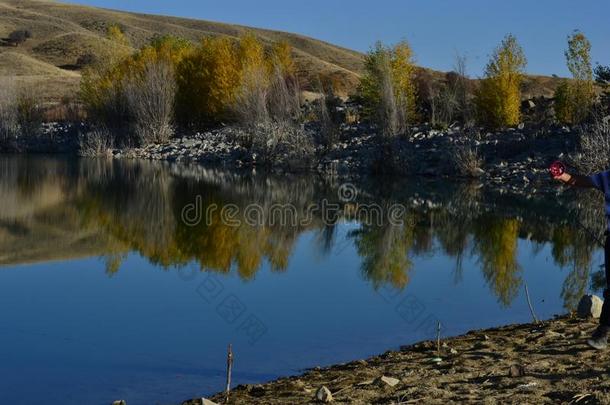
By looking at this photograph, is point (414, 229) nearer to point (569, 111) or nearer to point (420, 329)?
point (420, 329)

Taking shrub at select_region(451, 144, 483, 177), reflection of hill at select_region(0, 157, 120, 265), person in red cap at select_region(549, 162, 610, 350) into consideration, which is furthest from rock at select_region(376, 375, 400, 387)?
shrub at select_region(451, 144, 483, 177)

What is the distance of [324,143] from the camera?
39.8 meters

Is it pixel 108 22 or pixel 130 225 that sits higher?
pixel 108 22

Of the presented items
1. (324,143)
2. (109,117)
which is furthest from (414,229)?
(109,117)

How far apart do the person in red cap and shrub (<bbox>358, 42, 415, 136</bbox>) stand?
94.3 ft

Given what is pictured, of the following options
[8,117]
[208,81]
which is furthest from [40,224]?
[8,117]

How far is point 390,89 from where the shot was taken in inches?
1401

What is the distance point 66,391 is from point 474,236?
12317 millimetres

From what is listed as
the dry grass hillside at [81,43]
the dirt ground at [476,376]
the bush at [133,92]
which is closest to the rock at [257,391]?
the dirt ground at [476,376]

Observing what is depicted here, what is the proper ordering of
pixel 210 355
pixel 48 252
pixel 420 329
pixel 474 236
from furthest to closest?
pixel 474 236, pixel 48 252, pixel 420 329, pixel 210 355

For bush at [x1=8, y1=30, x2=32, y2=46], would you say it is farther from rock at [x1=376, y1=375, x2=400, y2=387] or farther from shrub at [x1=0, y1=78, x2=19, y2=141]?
rock at [x1=376, y1=375, x2=400, y2=387]

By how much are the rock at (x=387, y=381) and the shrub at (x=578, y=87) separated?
103 ft

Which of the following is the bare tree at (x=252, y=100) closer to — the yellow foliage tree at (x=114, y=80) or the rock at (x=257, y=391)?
the yellow foliage tree at (x=114, y=80)

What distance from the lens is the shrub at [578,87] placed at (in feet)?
120
